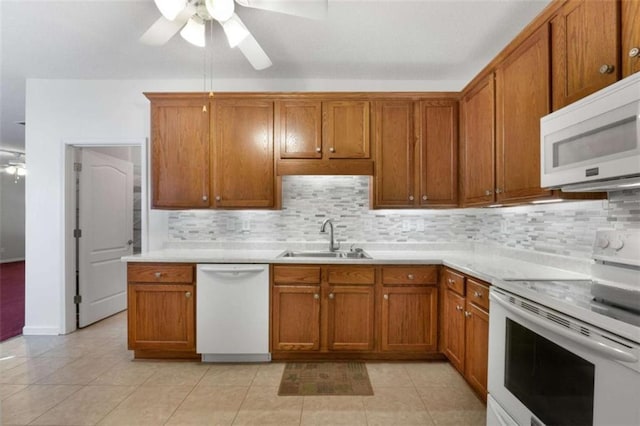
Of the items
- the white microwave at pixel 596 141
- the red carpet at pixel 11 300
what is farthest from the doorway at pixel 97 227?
the white microwave at pixel 596 141

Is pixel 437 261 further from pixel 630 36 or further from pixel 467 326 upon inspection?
pixel 630 36

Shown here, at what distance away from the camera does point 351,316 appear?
254 cm

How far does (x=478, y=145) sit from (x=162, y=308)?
2.89 metres

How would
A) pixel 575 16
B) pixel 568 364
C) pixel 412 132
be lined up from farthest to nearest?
pixel 412 132 → pixel 575 16 → pixel 568 364

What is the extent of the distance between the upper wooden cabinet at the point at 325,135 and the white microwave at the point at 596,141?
150 centimetres

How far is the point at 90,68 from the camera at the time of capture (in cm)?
301

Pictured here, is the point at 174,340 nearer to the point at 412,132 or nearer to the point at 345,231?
the point at 345,231

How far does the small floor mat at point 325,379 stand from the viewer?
2.18m

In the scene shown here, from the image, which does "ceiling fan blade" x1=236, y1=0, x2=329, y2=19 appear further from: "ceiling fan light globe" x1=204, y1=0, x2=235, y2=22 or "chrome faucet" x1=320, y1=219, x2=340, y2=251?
"chrome faucet" x1=320, y1=219, x2=340, y2=251

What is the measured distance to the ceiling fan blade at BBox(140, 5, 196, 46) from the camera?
190cm

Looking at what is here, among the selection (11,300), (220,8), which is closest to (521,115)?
(220,8)

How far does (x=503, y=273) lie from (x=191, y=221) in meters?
2.76

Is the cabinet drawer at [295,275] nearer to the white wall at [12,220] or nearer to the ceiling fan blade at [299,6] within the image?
the ceiling fan blade at [299,6]

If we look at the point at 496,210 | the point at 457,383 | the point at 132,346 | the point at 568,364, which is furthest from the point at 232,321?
the point at 496,210
